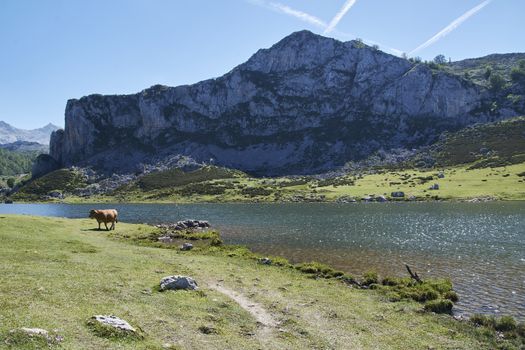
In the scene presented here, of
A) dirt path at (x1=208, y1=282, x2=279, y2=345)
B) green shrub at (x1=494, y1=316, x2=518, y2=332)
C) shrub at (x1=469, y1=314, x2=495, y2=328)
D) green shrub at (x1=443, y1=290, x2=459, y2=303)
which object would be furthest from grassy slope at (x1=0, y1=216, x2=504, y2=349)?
green shrub at (x1=443, y1=290, x2=459, y2=303)

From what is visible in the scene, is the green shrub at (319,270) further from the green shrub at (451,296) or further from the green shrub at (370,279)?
the green shrub at (451,296)

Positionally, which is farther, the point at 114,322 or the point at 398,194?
the point at 398,194

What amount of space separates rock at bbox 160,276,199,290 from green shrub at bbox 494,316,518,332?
20.3m

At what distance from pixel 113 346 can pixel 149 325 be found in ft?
13.5

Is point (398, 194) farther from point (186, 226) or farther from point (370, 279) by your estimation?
point (370, 279)

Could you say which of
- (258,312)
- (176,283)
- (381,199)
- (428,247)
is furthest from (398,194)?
(258,312)

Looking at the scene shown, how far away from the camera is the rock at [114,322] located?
1897 cm

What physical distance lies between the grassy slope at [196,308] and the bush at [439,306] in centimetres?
84

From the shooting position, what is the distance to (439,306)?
3072cm

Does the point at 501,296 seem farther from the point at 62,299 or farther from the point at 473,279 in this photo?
the point at 62,299

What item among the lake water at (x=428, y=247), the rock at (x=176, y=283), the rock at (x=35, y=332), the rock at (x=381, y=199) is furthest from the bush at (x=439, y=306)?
the rock at (x=381, y=199)

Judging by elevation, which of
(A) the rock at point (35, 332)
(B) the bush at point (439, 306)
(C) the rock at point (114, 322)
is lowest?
(B) the bush at point (439, 306)

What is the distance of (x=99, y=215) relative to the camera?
67.5 meters

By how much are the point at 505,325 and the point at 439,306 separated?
189 inches
